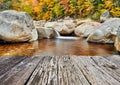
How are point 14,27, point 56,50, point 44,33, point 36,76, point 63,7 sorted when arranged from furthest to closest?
point 63,7
point 44,33
point 14,27
point 56,50
point 36,76

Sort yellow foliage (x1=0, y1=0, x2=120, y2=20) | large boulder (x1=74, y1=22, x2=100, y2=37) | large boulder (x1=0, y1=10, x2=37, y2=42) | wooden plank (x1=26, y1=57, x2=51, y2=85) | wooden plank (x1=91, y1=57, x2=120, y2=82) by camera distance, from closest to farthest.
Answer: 1. wooden plank (x1=26, y1=57, x2=51, y2=85)
2. wooden plank (x1=91, y1=57, x2=120, y2=82)
3. large boulder (x1=0, y1=10, x2=37, y2=42)
4. large boulder (x1=74, y1=22, x2=100, y2=37)
5. yellow foliage (x1=0, y1=0, x2=120, y2=20)

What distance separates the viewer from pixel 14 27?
11.1 metres

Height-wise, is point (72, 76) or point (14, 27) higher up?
point (72, 76)

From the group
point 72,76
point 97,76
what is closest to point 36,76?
point 72,76

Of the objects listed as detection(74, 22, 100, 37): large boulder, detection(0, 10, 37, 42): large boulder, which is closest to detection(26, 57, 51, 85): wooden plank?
detection(0, 10, 37, 42): large boulder

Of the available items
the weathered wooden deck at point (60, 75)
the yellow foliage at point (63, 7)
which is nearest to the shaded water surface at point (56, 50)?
the weathered wooden deck at point (60, 75)

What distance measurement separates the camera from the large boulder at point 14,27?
10.9 meters

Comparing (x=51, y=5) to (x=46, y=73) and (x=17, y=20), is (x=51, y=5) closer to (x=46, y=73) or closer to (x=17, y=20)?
(x=17, y=20)

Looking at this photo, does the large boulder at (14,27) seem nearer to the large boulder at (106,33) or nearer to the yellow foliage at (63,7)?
the large boulder at (106,33)

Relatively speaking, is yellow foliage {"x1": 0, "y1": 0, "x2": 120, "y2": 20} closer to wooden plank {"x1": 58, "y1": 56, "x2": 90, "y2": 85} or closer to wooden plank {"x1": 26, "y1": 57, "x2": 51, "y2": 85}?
wooden plank {"x1": 58, "y1": 56, "x2": 90, "y2": 85}

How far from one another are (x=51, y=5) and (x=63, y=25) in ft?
46.6

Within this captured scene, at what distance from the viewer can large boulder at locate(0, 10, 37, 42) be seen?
35.8 ft

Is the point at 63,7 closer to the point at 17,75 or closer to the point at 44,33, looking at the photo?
the point at 44,33

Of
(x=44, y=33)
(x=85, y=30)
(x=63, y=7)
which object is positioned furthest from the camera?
(x=63, y=7)
